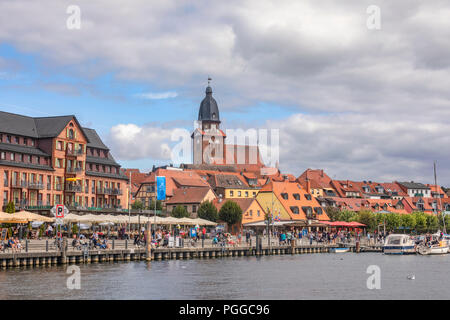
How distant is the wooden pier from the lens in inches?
2242

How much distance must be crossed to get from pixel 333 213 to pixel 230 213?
3280cm

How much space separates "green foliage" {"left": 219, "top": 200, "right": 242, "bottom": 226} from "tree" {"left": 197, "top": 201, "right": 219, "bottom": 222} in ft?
8.14

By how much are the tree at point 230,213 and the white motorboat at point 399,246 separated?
1536 inches

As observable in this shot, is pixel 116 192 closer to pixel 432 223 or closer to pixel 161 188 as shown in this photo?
pixel 161 188

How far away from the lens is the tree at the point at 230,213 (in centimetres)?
12319

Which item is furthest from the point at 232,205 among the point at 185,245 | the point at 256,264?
the point at 256,264

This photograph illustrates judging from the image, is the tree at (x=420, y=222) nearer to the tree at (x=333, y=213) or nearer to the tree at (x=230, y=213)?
the tree at (x=333, y=213)

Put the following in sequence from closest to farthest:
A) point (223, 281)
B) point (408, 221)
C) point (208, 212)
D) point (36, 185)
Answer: point (223, 281) → point (36, 185) → point (208, 212) → point (408, 221)

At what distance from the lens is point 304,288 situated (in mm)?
46781

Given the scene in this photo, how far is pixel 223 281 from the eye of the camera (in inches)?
1993

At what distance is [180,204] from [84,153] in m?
34.9

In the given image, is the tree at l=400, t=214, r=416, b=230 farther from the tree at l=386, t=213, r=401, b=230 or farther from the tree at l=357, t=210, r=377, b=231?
the tree at l=357, t=210, r=377, b=231

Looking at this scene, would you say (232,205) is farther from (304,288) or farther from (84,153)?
(304,288)

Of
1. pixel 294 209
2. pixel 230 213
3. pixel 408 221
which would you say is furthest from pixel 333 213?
pixel 230 213
